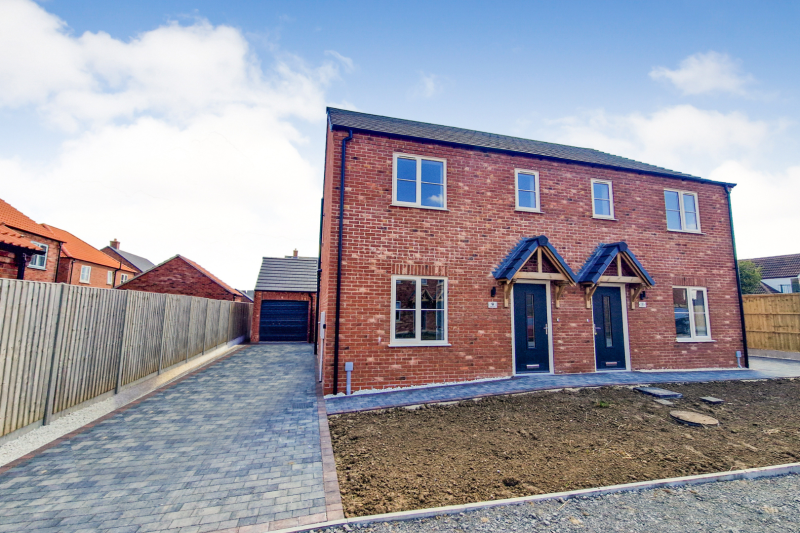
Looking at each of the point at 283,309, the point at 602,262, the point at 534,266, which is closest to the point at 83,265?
the point at 283,309

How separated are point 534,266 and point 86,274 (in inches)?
1561

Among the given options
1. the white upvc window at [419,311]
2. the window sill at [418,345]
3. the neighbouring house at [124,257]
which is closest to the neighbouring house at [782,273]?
the white upvc window at [419,311]

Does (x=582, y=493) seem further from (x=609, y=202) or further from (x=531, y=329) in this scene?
(x=609, y=202)

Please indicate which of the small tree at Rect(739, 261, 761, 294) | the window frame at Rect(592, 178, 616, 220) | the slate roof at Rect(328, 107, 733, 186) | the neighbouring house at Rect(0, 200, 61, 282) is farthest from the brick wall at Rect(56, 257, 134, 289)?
the small tree at Rect(739, 261, 761, 294)

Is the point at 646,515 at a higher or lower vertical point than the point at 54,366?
lower

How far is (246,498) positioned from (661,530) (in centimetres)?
395

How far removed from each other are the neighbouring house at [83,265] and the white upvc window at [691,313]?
3621 centimetres

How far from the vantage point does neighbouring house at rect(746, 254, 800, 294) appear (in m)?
30.4

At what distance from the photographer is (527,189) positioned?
33.0 ft

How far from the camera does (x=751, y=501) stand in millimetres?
3594

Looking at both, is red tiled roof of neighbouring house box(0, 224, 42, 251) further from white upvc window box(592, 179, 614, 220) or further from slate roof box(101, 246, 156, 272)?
slate roof box(101, 246, 156, 272)

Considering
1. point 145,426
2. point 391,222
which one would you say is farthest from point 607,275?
point 145,426

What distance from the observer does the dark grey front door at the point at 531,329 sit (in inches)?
364

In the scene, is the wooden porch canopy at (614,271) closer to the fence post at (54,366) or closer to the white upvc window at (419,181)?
the white upvc window at (419,181)
